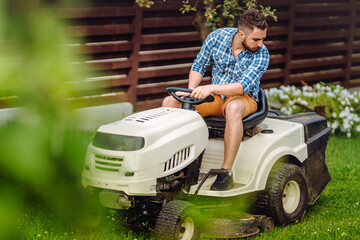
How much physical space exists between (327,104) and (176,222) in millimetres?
4198

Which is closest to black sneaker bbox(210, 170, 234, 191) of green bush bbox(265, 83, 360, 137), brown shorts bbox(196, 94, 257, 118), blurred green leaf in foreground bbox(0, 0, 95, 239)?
brown shorts bbox(196, 94, 257, 118)

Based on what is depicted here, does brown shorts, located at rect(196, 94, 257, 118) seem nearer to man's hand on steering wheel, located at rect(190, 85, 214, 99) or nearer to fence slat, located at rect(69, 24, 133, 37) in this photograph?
man's hand on steering wheel, located at rect(190, 85, 214, 99)

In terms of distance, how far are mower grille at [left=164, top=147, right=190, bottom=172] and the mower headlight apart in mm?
198

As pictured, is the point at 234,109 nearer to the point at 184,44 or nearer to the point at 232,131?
the point at 232,131

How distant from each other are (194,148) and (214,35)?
0.81m

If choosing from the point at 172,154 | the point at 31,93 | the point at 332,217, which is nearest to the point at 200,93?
the point at 172,154

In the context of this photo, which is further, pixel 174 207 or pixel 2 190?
pixel 174 207

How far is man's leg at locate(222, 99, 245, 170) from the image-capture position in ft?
10.9

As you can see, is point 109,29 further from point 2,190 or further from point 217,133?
point 2,190

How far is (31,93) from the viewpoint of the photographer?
1.95 ft

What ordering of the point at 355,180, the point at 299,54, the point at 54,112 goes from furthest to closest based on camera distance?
the point at 299,54
the point at 355,180
the point at 54,112

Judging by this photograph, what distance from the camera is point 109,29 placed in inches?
244

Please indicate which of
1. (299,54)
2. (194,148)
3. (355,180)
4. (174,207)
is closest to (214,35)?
(194,148)

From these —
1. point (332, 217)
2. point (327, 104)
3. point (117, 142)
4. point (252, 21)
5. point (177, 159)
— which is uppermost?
point (252, 21)
